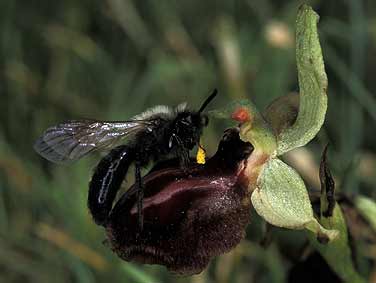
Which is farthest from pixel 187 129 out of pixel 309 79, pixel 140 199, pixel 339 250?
pixel 339 250

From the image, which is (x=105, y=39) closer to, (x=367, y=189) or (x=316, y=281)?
(x=367, y=189)

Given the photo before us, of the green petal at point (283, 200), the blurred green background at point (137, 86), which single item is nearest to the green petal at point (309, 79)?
the green petal at point (283, 200)

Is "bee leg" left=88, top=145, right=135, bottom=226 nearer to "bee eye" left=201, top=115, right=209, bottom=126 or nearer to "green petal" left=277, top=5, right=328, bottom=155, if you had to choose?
"bee eye" left=201, top=115, right=209, bottom=126

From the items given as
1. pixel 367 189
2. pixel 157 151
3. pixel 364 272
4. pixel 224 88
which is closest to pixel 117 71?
pixel 224 88

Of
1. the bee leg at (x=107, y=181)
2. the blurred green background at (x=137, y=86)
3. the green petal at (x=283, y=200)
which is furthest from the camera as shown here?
the blurred green background at (x=137, y=86)

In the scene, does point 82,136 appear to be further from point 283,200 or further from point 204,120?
point 283,200

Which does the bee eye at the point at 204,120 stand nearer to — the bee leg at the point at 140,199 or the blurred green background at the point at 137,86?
the bee leg at the point at 140,199
